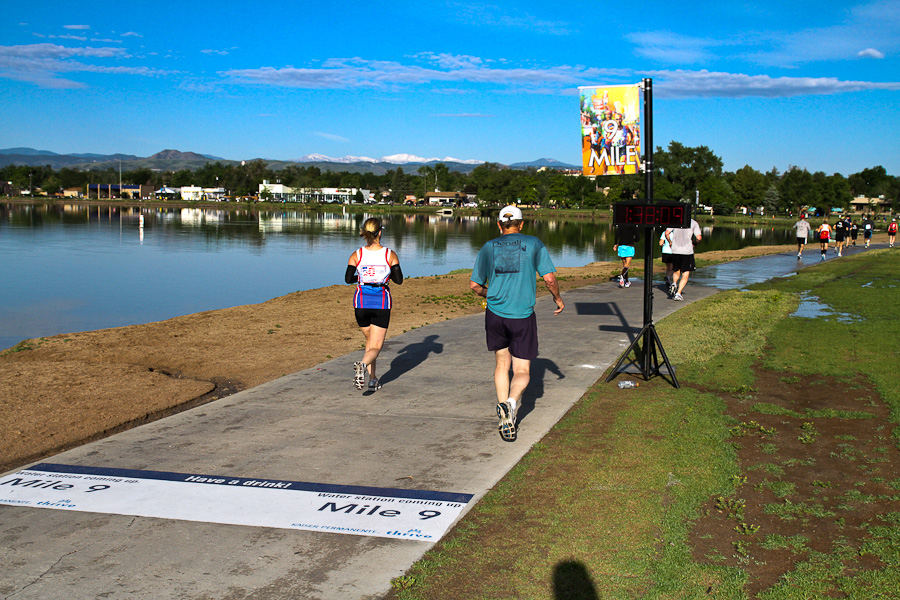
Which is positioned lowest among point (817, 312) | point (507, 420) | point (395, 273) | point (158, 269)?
point (507, 420)

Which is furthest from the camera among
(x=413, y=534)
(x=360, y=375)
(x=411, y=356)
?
(x=411, y=356)

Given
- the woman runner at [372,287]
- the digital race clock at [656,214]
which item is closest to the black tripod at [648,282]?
the digital race clock at [656,214]

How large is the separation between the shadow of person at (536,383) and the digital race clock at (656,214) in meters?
1.99

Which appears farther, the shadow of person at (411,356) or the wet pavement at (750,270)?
the wet pavement at (750,270)

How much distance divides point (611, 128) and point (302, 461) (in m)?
4.88

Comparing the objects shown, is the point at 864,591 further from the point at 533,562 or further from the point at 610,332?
the point at 610,332

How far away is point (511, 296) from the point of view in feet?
19.9

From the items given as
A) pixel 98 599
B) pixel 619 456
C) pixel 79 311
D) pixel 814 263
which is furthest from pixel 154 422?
pixel 814 263

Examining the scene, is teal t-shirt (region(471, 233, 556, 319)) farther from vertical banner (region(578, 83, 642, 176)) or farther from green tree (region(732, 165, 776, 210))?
green tree (region(732, 165, 776, 210))

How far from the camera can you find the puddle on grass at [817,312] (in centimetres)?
1258

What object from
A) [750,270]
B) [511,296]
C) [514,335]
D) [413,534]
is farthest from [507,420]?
[750,270]

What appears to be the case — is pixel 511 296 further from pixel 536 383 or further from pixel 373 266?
pixel 536 383

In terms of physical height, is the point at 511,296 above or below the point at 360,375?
above

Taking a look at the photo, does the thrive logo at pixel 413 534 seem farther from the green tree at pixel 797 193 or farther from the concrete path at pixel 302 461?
the green tree at pixel 797 193
